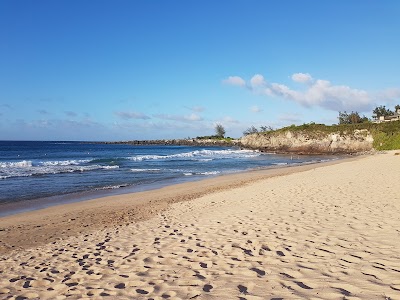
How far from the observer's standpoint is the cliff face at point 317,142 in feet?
196

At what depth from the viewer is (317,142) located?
64438mm

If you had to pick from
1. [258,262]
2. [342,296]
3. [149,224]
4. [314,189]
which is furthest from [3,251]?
[314,189]

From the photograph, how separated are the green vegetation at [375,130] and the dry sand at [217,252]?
49660 mm

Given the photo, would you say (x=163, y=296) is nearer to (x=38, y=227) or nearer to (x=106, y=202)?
(x=38, y=227)

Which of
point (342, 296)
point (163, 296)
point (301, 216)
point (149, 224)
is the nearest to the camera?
point (342, 296)

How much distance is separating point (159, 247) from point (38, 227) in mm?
5135

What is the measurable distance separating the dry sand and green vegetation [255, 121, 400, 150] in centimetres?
4966

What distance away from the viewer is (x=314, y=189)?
1338cm

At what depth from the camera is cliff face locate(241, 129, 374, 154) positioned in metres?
59.6

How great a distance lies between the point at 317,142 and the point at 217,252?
63.1 m

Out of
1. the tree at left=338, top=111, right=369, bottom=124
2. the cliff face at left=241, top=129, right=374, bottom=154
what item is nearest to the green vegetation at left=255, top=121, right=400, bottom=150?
the cliff face at left=241, top=129, right=374, bottom=154

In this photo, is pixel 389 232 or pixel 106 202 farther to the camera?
pixel 106 202

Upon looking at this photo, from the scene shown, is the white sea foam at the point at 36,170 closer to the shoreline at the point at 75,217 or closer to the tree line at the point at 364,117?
the shoreline at the point at 75,217

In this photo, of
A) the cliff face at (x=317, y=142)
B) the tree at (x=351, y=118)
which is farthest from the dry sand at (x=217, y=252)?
the tree at (x=351, y=118)
